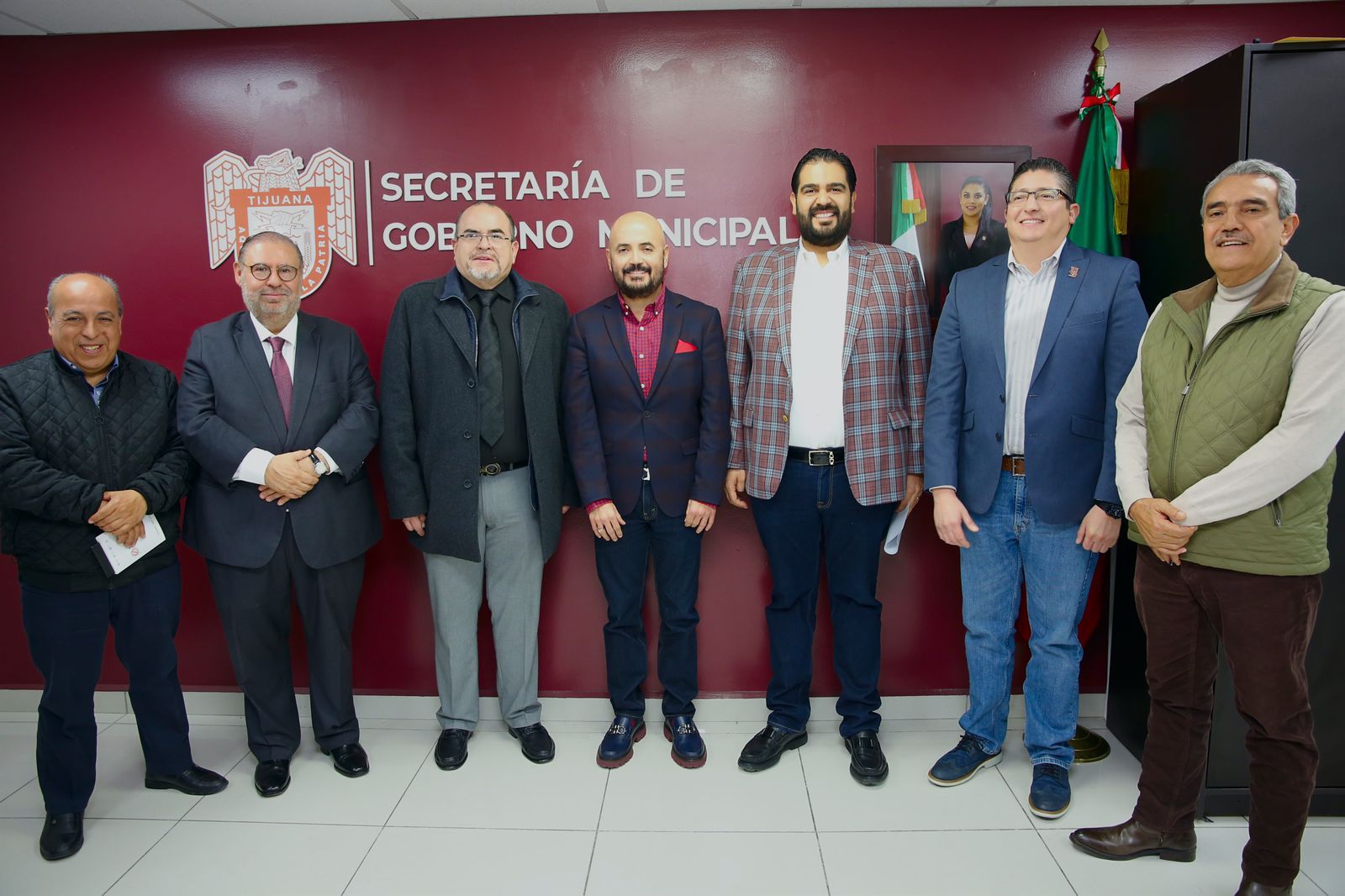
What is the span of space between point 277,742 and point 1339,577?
3568 millimetres

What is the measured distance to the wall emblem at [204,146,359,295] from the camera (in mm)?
3412

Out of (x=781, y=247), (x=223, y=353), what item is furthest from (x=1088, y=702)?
(x=223, y=353)

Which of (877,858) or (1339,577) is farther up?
(1339,577)

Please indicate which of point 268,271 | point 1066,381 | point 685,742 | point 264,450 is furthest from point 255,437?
point 1066,381

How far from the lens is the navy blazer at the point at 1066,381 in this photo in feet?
8.59

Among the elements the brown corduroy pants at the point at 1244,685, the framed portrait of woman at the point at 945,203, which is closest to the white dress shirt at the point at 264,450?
the framed portrait of woman at the point at 945,203

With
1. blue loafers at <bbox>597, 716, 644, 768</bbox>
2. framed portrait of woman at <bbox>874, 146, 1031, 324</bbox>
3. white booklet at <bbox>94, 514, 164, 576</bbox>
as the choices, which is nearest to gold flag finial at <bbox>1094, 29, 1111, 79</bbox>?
framed portrait of woman at <bbox>874, 146, 1031, 324</bbox>

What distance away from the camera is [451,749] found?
3.14 metres

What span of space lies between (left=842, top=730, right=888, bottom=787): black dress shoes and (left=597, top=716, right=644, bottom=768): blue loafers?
799 mm

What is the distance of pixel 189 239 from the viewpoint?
348cm

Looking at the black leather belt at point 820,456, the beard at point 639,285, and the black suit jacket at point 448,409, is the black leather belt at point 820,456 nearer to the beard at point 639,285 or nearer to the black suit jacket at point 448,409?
the beard at point 639,285

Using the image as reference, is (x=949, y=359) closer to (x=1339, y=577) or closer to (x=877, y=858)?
(x=1339, y=577)

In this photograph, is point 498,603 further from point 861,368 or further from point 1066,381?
point 1066,381

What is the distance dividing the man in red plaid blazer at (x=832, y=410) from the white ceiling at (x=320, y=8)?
0.90 metres
